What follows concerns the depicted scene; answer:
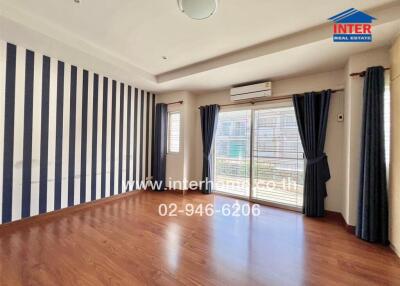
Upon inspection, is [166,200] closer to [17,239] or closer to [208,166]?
[208,166]

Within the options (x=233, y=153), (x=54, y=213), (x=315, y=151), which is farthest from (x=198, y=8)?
(x=54, y=213)

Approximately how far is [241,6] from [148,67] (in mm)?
2098

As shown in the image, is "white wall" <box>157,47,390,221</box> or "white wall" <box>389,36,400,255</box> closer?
"white wall" <box>389,36,400,255</box>

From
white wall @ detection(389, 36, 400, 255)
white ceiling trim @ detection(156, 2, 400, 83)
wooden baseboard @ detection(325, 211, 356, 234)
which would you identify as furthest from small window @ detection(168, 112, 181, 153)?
white wall @ detection(389, 36, 400, 255)

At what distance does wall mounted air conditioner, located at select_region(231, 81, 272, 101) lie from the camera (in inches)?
139

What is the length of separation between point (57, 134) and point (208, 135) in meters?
2.85

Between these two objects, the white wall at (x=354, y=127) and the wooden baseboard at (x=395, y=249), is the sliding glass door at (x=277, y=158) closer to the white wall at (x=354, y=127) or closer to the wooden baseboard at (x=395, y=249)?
the white wall at (x=354, y=127)

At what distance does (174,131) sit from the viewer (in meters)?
4.73

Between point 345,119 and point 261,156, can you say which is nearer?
point 345,119

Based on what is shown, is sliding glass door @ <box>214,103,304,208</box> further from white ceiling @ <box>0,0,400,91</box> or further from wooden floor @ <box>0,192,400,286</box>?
white ceiling @ <box>0,0,400,91</box>

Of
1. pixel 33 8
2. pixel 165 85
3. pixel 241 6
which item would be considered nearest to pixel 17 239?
pixel 33 8

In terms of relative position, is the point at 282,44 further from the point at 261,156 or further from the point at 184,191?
the point at 184,191

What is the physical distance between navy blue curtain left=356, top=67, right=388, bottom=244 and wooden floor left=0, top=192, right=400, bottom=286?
0.71 ft

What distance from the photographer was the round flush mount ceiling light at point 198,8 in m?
1.79
